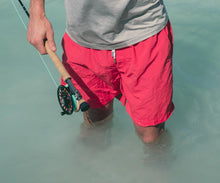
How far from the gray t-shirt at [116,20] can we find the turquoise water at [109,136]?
94 centimetres

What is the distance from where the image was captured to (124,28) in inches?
52.9

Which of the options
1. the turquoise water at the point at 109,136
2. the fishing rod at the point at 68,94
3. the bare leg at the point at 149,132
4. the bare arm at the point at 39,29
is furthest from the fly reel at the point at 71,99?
the turquoise water at the point at 109,136

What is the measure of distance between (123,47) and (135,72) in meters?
0.13

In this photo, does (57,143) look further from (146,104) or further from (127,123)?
(146,104)

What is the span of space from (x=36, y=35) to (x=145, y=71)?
1.67 ft

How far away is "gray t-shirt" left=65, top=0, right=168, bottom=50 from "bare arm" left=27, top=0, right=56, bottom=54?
0.37ft

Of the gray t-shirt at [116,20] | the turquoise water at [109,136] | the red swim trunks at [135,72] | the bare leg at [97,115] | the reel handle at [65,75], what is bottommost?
the turquoise water at [109,136]

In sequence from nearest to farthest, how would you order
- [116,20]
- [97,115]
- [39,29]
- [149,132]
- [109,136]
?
[116,20], [39,29], [149,132], [97,115], [109,136]

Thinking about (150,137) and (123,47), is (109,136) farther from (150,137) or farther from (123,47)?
(123,47)

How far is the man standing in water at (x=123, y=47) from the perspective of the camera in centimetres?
131

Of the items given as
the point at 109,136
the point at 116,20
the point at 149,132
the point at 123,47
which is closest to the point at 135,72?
the point at 123,47

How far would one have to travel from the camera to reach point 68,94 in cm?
139

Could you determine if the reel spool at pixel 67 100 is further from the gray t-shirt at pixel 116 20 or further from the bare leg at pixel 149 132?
the bare leg at pixel 149 132

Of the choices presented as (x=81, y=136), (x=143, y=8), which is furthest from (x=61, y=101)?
(x=81, y=136)
